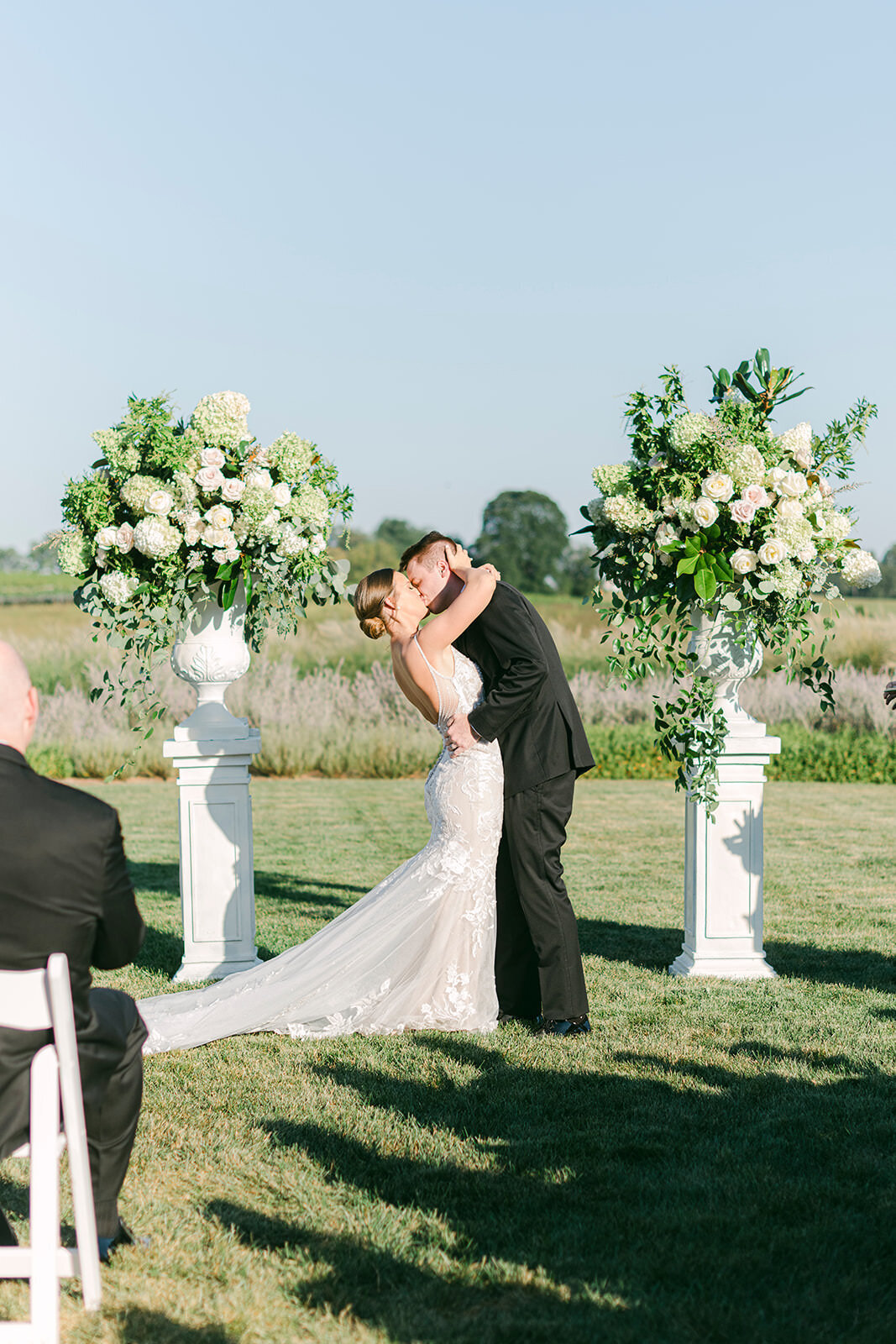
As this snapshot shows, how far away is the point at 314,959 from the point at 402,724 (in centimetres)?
1306

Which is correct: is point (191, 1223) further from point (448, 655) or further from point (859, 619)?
point (859, 619)

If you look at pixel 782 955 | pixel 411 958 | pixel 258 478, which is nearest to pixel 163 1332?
pixel 411 958

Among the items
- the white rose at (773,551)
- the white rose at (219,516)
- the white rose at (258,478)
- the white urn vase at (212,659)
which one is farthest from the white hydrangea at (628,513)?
the white urn vase at (212,659)

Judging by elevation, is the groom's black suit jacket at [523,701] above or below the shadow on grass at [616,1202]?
above

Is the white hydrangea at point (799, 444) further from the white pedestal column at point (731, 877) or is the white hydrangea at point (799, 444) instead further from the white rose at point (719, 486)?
the white pedestal column at point (731, 877)

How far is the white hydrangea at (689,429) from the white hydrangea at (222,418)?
7.41 ft

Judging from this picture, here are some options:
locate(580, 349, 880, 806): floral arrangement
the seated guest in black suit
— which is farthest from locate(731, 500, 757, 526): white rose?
the seated guest in black suit

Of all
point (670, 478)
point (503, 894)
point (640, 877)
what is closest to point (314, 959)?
point (503, 894)

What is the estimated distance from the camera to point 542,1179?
→ 386 centimetres

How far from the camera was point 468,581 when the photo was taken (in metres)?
5.48

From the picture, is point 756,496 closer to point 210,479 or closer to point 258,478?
point 258,478

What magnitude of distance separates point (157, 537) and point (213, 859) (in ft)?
6.03

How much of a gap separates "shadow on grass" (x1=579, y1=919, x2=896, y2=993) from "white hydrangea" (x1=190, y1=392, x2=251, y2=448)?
12.4 feet

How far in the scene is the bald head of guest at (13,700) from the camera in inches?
115
